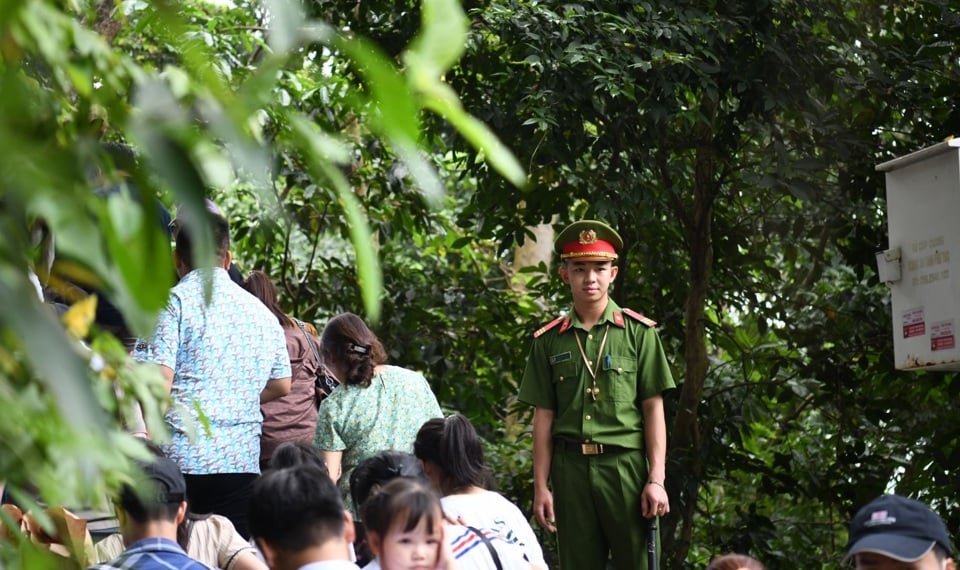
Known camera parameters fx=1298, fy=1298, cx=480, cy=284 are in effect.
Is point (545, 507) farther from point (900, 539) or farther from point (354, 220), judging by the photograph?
point (354, 220)

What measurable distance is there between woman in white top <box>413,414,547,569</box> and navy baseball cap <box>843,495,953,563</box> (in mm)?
1000

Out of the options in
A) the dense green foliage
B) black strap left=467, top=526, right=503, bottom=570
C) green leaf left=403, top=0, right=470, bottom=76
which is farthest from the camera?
the dense green foliage

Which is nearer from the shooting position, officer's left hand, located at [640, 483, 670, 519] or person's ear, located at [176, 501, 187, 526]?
person's ear, located at [176, 501, 187, 526]

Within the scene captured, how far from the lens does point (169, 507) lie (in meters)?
3.01

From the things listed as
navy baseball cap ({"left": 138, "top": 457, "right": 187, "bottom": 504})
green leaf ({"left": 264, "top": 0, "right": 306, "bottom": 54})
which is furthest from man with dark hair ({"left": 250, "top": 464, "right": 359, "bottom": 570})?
green leaf ({"left": 264, "top": 0, "right": 306, "bottom": 54})

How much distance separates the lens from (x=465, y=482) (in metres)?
3.82

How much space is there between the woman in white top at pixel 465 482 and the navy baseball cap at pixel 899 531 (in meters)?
1.00

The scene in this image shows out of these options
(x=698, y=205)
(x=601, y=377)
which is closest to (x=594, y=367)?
(x=601, y=377)

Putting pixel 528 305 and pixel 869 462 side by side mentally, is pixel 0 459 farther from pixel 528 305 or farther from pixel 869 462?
pixel 528 305

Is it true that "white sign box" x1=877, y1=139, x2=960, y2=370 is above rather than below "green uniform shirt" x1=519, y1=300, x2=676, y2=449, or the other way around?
above

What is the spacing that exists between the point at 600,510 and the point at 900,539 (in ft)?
6.50

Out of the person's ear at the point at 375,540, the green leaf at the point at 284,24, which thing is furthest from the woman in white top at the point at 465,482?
the green leaf at the point at 284,24

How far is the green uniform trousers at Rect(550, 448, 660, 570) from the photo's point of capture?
4840 mm

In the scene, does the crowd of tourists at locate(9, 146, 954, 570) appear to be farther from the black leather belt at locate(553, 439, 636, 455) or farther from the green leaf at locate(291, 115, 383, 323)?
the green leaf at locate(291, 115, 383, 323)
